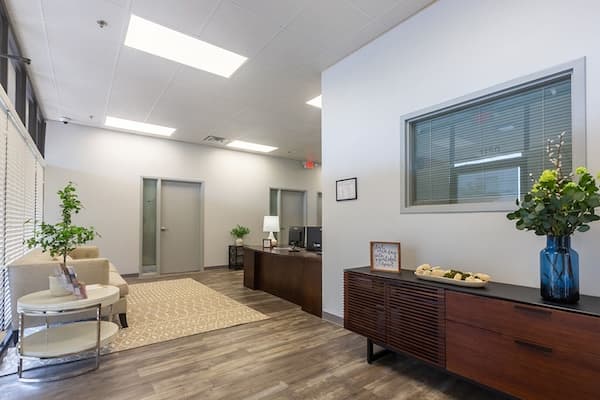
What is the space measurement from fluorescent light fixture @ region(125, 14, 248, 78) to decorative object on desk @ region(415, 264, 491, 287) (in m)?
3.03

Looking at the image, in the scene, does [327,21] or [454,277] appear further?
[327,21]

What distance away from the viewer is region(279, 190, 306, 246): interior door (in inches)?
346

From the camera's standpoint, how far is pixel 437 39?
2619mm

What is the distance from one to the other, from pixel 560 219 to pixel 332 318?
2.56 meters

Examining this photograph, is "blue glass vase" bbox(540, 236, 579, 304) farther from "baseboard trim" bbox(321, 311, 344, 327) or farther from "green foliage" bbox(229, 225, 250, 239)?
"green foliage" bbox(229, 225, 250, 239)

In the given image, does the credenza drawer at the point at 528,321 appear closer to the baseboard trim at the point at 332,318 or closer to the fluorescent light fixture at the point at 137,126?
the baseboard trim at the point at 332,318

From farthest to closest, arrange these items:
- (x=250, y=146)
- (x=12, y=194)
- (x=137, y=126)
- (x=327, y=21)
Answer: (x=250, y=146)
(x=137, y=126)
(x=12, y=194)
(x=327, y=21)

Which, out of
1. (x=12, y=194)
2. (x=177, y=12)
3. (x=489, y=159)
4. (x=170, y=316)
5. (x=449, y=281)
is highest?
(x=177, y=12)

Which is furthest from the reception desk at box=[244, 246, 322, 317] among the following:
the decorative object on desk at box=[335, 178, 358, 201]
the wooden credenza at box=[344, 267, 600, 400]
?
the wooden credenza at box=[344, 267, 600, 400]

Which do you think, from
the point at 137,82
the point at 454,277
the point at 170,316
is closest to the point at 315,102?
the point at 137,82

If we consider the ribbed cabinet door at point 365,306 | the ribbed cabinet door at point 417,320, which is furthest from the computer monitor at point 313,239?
the ribbed cabinet door at point 417,320

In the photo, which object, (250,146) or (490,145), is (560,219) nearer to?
(490,145)

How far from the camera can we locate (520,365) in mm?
1646

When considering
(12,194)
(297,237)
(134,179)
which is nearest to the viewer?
(12,194)
